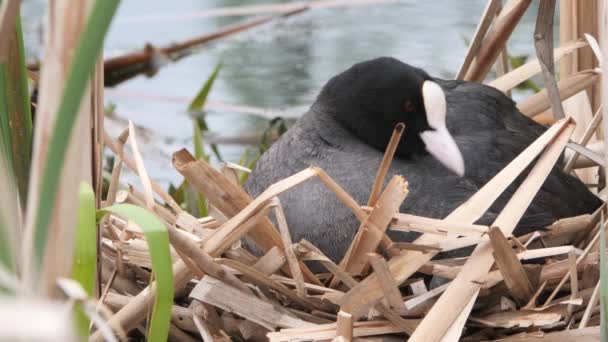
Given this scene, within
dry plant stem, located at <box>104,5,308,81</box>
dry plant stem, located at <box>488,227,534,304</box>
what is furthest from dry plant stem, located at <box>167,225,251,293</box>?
dry plant stem, located at <box>104,5,308,81</box>

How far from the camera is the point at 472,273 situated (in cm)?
113

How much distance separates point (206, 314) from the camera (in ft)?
4.01

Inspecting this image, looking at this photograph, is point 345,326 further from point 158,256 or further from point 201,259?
point 158,256

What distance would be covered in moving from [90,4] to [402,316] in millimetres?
681

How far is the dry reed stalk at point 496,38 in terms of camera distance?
1753 millimetres

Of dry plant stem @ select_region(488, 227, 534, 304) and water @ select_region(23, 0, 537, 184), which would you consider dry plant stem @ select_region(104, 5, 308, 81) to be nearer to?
water @ select_region(23, 0, 537, 184)

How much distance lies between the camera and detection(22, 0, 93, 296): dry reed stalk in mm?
650

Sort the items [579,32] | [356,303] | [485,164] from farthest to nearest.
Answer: [579,32]
[485,164]
[356,303]

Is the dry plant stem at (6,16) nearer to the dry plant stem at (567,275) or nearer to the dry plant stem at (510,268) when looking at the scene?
the dry plant stem at (510,268)

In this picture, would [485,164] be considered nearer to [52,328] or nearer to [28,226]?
[28,226]

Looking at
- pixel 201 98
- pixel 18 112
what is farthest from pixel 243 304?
pixel 201 98

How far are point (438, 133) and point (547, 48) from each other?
277 millimetres

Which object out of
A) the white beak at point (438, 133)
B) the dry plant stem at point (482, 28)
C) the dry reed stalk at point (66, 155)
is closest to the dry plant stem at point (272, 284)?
the white beak at point (438, 133)

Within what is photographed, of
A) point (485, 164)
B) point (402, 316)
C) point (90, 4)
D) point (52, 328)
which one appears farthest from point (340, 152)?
point (52, 328)
